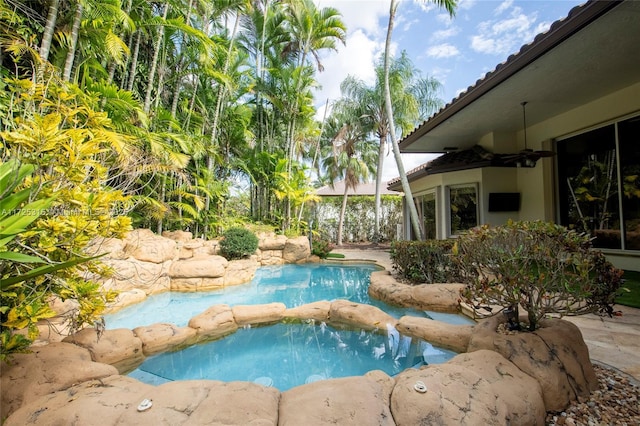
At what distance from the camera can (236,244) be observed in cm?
914

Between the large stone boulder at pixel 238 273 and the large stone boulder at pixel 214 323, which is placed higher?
the large stone boulder at pixel 238 273

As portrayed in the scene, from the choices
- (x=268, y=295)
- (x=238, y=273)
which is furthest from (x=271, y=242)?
(x=268, y=295)

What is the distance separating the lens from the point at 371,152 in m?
18.2

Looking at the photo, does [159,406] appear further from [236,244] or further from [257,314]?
[236,244]

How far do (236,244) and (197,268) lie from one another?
6.44 ft

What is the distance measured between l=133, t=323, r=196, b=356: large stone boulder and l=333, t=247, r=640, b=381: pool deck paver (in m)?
4.82

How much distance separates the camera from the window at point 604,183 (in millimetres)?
5250

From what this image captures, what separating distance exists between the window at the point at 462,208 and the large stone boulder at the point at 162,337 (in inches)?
302

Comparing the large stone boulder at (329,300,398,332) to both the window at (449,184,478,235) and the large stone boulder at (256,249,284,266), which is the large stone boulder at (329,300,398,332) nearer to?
the window at (449,184,478,235)

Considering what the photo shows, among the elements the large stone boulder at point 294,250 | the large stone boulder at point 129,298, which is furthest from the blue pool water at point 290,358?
the large stone boulder at point 294,250

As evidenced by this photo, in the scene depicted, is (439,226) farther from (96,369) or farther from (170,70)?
(170,70)

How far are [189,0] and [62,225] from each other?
8883mm

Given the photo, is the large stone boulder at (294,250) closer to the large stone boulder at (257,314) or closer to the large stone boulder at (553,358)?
the large stone boulder at (257,314)

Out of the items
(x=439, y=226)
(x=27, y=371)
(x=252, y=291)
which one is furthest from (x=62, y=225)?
(x=439, y=226)
